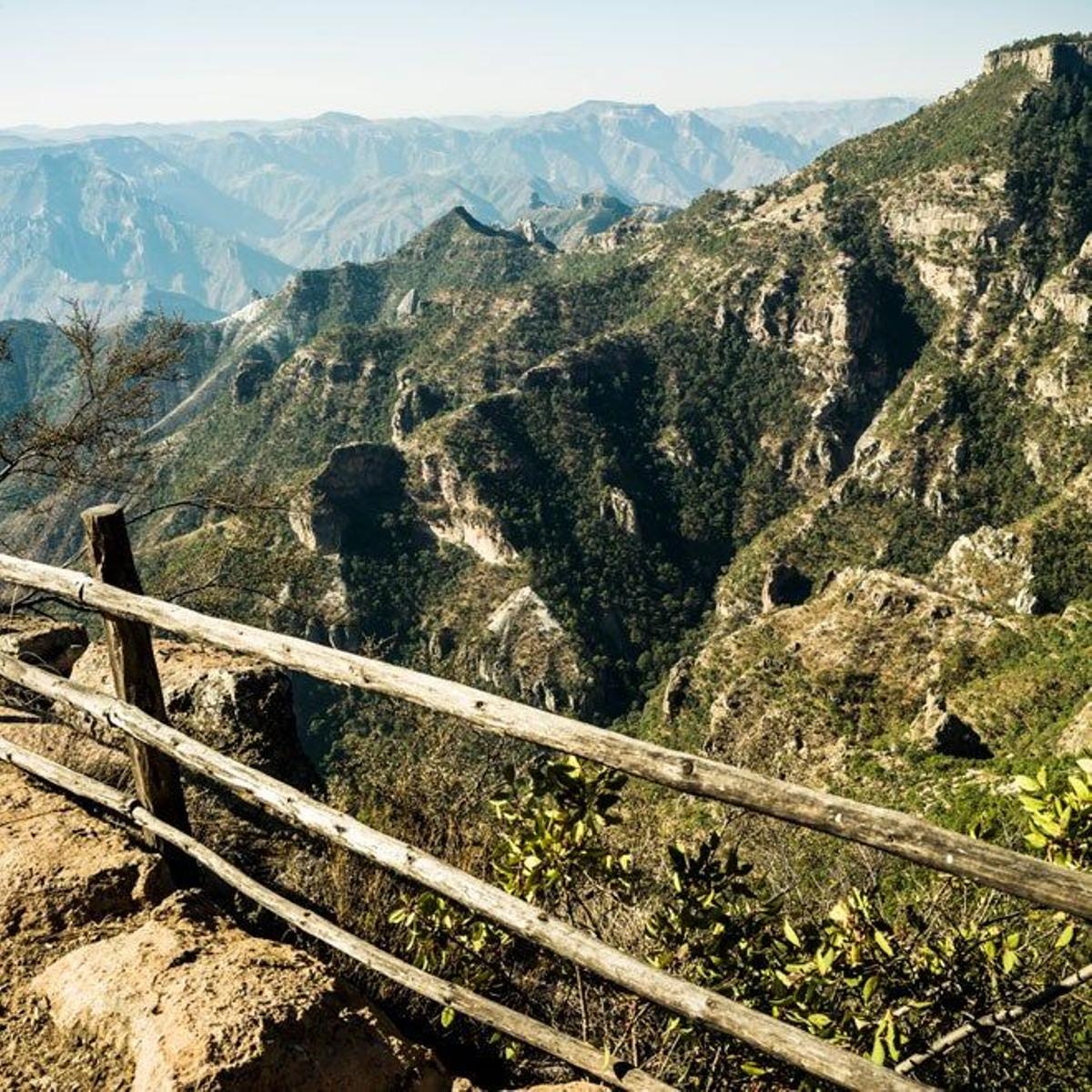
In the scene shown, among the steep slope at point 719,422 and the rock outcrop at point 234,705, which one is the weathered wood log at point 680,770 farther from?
the steep slope at point 719,422

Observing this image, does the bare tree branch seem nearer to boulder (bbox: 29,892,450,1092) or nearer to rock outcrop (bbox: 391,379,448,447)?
boulder (bbox: 29,892,450,1092)

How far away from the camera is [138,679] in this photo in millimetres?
4449

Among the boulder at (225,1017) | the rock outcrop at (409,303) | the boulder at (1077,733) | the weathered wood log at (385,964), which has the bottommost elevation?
the boulder at (1077,733)

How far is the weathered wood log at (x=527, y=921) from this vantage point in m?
2.62

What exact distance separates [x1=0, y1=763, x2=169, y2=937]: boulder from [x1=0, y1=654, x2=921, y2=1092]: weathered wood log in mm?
619

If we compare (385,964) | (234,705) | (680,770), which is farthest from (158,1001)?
(234,705)

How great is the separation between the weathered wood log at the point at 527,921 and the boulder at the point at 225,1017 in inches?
22.8

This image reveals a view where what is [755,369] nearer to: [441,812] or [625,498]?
[625,498]

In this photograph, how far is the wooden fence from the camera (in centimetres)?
250

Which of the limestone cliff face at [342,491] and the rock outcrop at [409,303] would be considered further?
the rock outcrop at [409,303]

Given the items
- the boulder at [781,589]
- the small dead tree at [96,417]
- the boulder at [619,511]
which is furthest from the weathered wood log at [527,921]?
the boulder at [619,511]

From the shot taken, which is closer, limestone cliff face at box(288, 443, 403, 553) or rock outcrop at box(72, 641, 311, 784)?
rock outcrop at box(72, 641, 311, 784)

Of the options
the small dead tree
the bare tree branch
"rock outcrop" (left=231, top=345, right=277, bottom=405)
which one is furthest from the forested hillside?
the small dead tree

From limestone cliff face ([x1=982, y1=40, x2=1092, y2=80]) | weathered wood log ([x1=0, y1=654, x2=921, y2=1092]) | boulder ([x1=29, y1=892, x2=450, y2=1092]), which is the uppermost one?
limestone cliff face ([x1=982, y1=40, x2=1092, y2=80])
